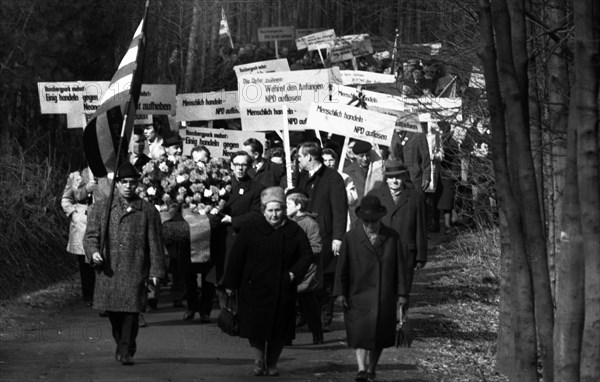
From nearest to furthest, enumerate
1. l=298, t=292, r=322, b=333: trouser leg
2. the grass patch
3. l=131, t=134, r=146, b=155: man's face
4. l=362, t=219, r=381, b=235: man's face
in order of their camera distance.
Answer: l=362, t=219, r=381, b=235: man's face
l=298, t=292, r=322, b=333: trouser leg
the grass patch
l=131, t=134, r=146, b=155: man's face

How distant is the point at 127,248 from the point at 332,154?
6.19m

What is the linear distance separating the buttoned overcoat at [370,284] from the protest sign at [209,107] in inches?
415

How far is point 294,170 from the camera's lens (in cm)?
1847

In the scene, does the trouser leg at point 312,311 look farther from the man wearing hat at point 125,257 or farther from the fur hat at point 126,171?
the fur hat at point 126,171

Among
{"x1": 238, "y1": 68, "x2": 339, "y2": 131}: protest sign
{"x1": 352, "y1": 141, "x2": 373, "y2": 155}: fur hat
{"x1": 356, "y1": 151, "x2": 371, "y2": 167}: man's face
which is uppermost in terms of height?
{"x1": 238, "y1": 68, "x2": 339, "y2": 131}: protest sign

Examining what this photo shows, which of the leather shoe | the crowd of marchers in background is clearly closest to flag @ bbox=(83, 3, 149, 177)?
the leather shoe

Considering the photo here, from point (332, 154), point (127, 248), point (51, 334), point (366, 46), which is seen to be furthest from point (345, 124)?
point (366, 46)

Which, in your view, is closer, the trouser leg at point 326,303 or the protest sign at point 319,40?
the trouser leg at point 326,303

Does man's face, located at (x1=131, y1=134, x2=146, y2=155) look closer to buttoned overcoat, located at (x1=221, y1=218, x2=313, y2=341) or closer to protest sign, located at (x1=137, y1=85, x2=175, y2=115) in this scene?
protest sign, located at (x1=137, y1=85, x2=175, y2=115)

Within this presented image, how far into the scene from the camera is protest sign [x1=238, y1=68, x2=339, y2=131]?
783 inches

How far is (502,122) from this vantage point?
7.97m

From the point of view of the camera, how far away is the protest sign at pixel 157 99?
21.2 m

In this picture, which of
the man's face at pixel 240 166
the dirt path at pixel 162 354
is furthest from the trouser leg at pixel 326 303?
the man's face at pixel 240 166

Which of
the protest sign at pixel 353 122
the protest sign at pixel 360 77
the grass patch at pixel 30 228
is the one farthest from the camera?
the protest sign at pixel 360 77
